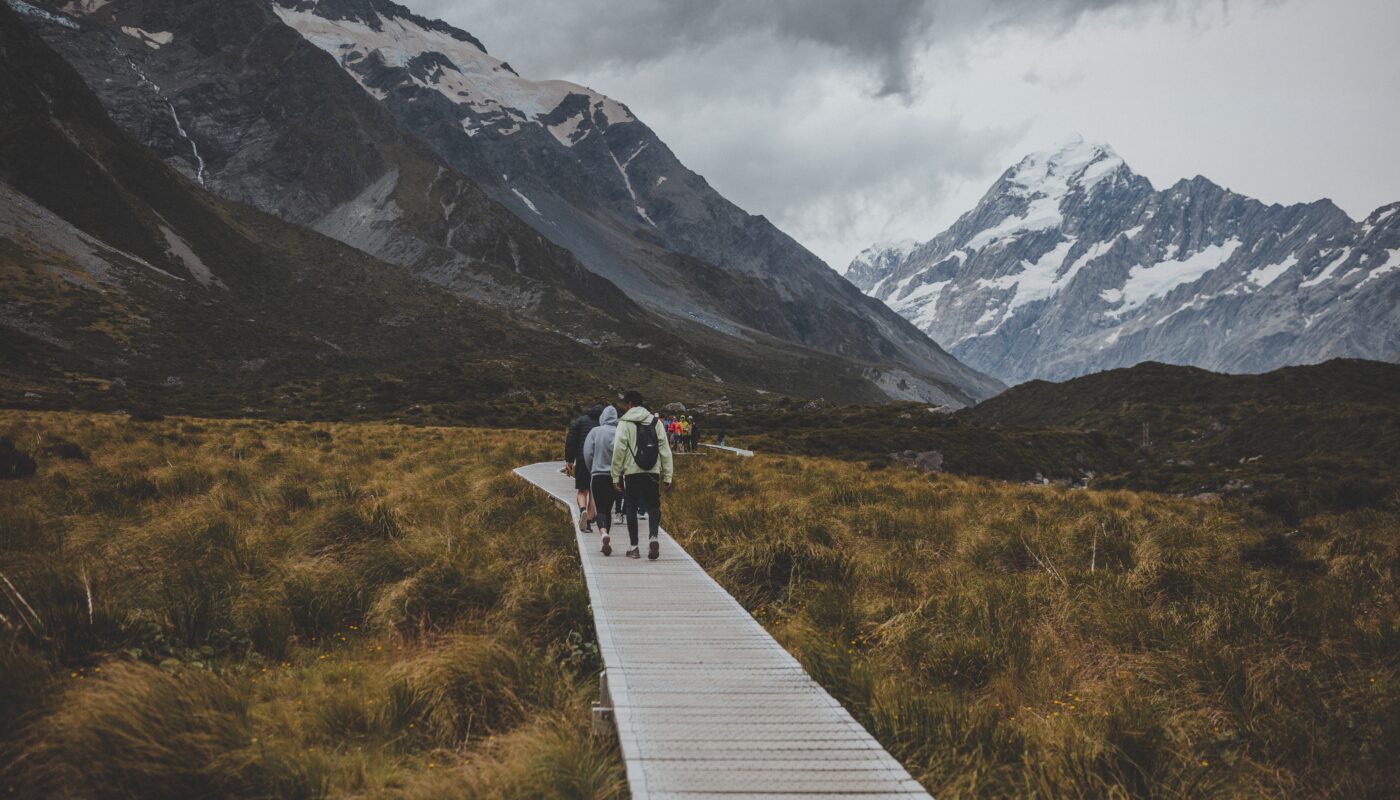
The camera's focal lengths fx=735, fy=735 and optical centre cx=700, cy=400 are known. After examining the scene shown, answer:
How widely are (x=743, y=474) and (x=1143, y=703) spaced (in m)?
15.0

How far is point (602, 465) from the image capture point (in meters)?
10.5

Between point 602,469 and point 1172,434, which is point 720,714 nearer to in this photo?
point 602,469

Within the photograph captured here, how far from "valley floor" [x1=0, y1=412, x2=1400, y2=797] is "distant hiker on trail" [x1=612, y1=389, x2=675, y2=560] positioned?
1.10 m

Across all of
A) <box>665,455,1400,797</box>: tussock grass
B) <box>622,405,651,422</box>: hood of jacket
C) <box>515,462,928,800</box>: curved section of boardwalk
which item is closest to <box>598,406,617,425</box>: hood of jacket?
<box>622,405,651,422</box>: hood of jacket

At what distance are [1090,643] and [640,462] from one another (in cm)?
542

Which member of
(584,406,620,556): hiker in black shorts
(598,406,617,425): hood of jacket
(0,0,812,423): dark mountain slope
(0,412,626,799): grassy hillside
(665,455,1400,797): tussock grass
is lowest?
(665,455,1400,797): tussock grass

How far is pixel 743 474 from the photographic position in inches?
778

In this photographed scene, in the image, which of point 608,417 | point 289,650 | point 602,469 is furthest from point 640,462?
point 289,650

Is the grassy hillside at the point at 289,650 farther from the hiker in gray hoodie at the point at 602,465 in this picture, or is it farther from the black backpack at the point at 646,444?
the black backpack at the point at 646,444

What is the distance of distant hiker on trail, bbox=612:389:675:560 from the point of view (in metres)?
9.59

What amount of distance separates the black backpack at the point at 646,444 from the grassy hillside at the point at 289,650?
1570mm

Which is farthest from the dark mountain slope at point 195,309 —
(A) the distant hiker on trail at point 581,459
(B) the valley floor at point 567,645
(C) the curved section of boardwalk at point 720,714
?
(C) the curved section of boardwalk at point 720,714

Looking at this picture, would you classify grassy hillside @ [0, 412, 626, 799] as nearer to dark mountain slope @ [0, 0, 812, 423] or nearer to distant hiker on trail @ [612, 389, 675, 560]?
distant hiker on trail @ [612, 389, 675, 560]

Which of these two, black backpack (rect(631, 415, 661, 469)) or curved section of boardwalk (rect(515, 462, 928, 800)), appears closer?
curved section of boardwalk (rect(515, 462, 928, 800))
